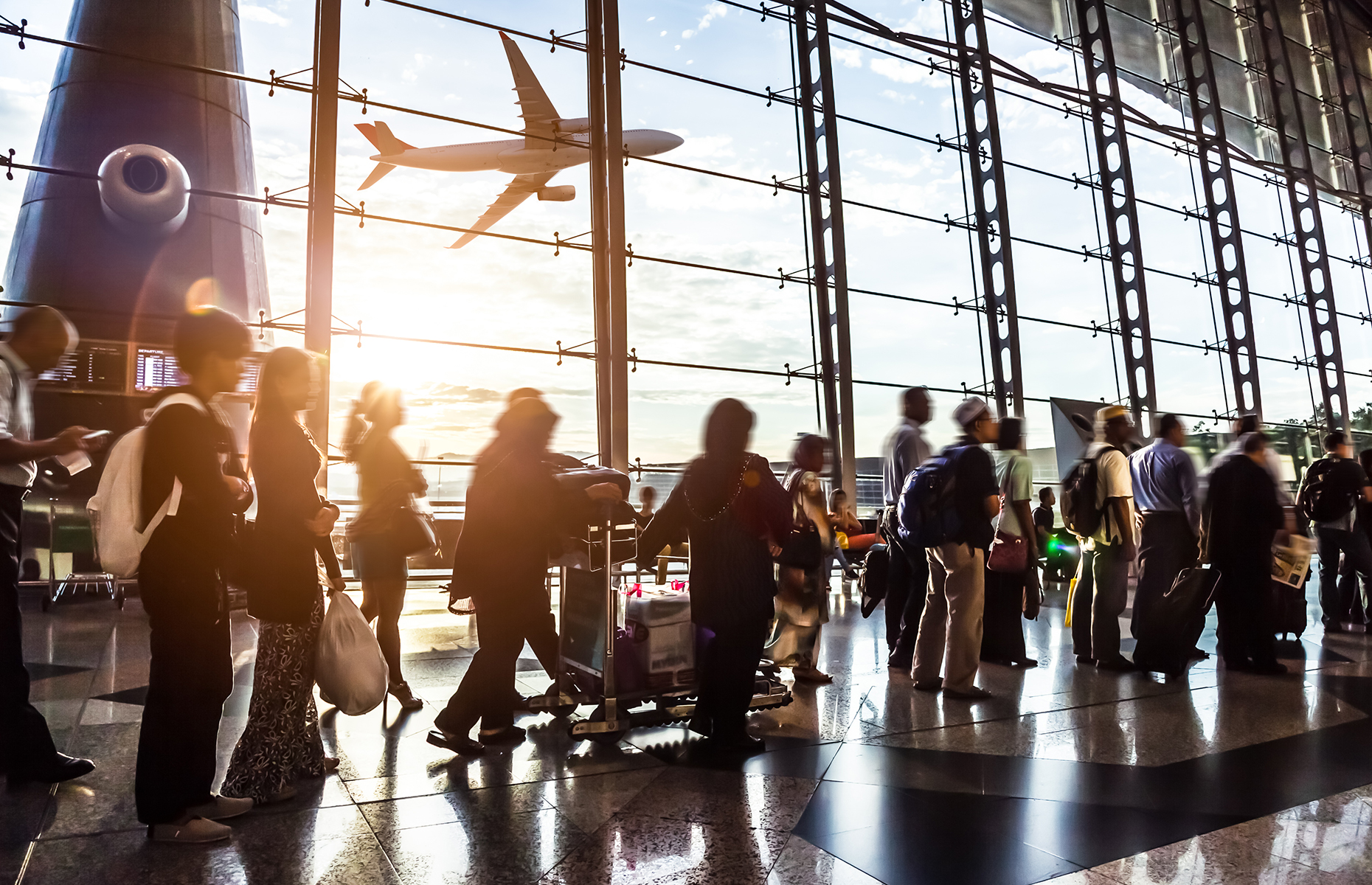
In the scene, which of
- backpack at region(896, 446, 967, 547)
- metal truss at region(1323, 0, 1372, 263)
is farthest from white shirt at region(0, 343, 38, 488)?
metal truss at region(1323, 0, 1372, 263)

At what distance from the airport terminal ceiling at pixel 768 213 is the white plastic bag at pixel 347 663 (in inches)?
57.5

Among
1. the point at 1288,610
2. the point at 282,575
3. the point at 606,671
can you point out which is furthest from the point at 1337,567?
the point at 282,575

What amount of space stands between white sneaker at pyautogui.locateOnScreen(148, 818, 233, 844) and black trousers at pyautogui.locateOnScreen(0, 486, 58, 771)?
67cm

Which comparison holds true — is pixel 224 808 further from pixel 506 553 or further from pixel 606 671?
pixel 606 671

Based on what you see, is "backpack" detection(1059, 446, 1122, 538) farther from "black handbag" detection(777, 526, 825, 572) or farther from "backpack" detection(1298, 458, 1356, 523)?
"backpack" detection(1298, 458, 1356, 523)

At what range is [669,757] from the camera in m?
2.88

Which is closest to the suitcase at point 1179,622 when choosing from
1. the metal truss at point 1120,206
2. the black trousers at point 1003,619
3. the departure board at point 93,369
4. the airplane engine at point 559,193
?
the black trousers at point 1003,619

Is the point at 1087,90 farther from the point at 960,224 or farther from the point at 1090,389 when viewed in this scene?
the point at 1090,389

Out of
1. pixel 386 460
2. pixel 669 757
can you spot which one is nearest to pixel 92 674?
pixel 386 460

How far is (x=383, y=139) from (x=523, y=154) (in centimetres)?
138

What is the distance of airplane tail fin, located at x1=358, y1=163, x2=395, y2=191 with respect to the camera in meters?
6.66

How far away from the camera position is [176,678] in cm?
210

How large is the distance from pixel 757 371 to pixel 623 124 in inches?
109

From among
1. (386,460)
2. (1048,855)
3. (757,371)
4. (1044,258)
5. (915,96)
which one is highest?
(915,96)
